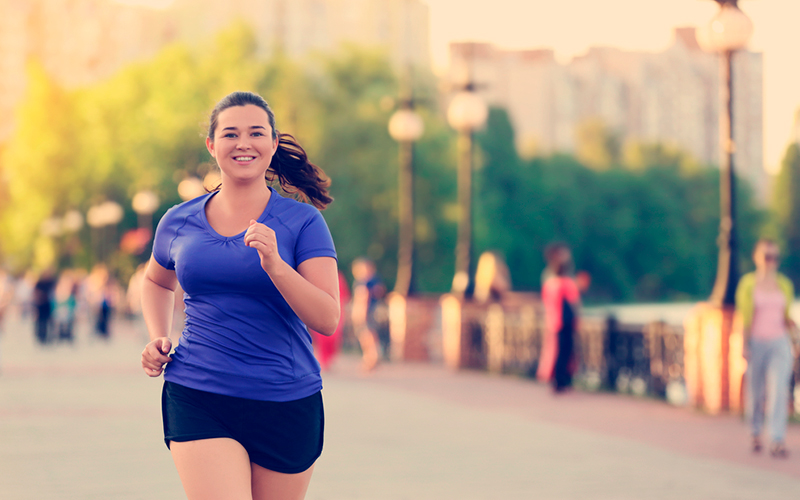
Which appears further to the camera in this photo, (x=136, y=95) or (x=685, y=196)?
(x=685, y=196)

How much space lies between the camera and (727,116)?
1245 centimetres

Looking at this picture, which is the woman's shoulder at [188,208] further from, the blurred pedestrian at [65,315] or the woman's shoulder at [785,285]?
the blurred pedestrian at [65,315]

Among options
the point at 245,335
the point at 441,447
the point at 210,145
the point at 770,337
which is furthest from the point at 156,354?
the point at 770,337

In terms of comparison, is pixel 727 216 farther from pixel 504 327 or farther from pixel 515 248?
pixel 515 248

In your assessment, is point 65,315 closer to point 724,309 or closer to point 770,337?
point 724,309

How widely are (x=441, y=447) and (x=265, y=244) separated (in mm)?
6695

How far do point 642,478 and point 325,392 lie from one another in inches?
272

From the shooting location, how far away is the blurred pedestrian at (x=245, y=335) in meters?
3.21

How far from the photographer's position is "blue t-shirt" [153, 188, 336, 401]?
3.24 meters

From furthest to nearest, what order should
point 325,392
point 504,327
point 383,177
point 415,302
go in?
1. point 383,177
2. point 415,302
3. point 504,327
4. point 325,392

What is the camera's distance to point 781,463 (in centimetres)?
878

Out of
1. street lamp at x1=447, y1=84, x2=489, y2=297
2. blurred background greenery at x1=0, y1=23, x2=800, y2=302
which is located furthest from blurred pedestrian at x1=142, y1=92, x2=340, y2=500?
blurred background greenery at x1=0, y1=23, x2=800, y2=302

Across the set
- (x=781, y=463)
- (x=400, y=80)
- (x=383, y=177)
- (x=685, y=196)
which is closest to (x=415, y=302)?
(x=781, y=463)

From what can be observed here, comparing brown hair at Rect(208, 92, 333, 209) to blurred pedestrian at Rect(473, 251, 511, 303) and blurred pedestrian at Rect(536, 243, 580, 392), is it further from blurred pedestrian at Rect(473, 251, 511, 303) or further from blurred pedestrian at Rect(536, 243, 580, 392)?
blurred pedestrian at Rect(473, 251, 511, 303)
